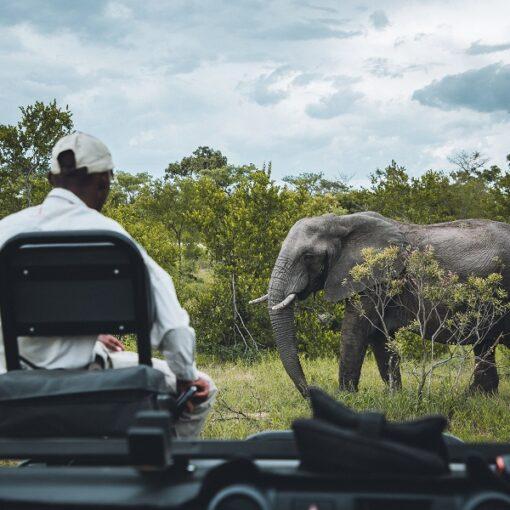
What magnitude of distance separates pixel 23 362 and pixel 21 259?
45 cm

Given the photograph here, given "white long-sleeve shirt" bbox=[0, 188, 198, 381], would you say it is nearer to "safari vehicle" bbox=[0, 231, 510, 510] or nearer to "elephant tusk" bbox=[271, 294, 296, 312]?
"safari vehicle" bbox=[0, 231, 510, 510]

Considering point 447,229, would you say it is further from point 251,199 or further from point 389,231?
point 251,199

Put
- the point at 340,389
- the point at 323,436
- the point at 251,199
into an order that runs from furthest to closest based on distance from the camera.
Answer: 1. the point at 251,199
2. the point at 340,389
3. the point at 323,436

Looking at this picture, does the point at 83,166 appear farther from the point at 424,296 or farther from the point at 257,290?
the point at 257,290

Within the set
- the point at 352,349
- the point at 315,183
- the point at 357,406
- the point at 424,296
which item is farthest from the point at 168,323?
the point at 315,183

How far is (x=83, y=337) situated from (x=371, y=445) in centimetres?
124

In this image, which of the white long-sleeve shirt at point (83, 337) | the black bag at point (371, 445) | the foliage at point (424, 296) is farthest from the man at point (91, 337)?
the foliage at point (424, 296)

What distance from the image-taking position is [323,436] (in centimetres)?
234

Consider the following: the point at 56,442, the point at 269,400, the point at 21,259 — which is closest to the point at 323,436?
the point at 56,442

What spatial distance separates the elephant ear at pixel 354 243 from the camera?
8.84m

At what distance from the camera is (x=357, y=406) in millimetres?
7867

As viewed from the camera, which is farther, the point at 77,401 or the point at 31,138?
the point at 31,138

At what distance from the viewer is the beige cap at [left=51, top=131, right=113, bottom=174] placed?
10.6 feet

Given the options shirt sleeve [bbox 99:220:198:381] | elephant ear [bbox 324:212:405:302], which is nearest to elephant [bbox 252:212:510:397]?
elephant ear [bbox 324:212:405:302]
